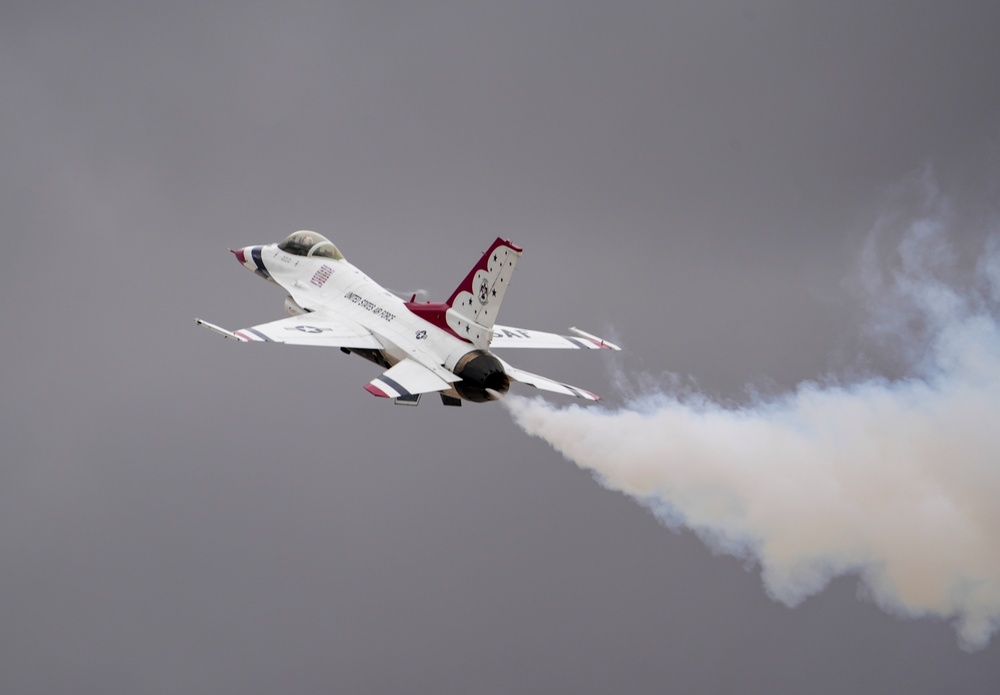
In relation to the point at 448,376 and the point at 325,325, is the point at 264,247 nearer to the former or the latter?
the point at 325,325

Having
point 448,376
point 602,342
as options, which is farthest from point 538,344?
point 448,376

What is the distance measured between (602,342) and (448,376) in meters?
7.36

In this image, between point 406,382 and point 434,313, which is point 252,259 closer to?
point 434,313

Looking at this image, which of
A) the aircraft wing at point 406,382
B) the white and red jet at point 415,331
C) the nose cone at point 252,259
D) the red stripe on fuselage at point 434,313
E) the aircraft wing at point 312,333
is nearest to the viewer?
the aircraft wing at point 406,382

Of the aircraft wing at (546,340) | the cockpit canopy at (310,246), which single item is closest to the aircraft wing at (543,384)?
the aircraft wing at (546,340)

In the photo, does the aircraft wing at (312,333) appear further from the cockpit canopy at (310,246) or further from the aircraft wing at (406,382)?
the cockpit canopy at (310,246)

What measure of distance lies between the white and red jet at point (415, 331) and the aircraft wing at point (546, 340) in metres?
0.03

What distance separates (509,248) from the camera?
141ft

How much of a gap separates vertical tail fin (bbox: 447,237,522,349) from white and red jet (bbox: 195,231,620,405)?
0.09ft

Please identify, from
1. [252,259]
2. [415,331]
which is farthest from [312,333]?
[252,259]

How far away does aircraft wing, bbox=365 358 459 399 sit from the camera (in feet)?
137

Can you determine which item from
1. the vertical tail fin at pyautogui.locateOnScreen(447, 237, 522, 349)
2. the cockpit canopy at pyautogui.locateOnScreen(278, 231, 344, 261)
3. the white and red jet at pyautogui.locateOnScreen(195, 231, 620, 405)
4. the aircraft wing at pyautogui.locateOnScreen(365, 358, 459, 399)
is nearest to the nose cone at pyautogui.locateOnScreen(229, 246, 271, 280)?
the cockpit canopy at pyautogui.locateOnScreen(278, 231, 344, 261)

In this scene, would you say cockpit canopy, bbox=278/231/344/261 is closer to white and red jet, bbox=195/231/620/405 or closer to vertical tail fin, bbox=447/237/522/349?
white and red jet, bbox=195/231/620/405

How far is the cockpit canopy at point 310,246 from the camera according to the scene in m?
50.3
